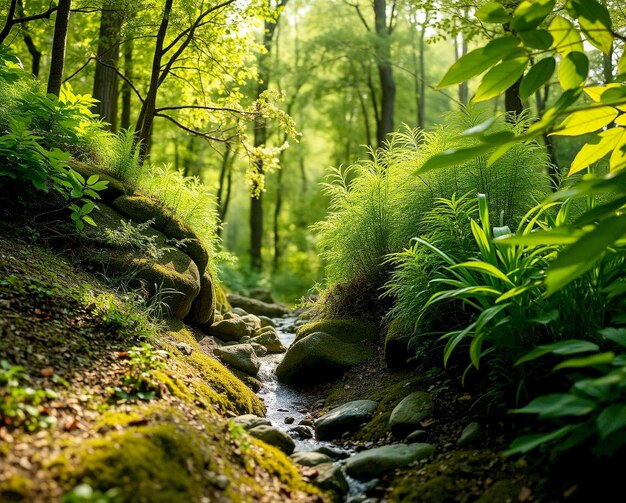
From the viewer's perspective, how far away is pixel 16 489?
6.56 ft

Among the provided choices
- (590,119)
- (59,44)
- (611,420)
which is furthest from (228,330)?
(590,119)

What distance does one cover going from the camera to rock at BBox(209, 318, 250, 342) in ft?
22.3

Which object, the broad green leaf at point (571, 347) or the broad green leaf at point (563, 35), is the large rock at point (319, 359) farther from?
the broad green leaf at point (563, 35)

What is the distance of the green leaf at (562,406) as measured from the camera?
7.54 feet

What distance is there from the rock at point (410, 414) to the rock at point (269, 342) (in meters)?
3.54

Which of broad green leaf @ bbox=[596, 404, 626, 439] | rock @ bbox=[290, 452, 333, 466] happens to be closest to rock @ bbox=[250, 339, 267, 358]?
rock @ bbox=[290, 452, 333, 466]

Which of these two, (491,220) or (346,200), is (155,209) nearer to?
(346,200)

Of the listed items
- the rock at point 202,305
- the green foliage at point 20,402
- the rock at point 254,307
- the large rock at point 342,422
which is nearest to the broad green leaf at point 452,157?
the green foliage at point 20,402

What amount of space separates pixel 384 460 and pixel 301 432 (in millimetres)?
1082

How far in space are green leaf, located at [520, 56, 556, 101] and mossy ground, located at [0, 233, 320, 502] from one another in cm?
219

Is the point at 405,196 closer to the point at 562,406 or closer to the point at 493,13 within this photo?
the point at 562,406

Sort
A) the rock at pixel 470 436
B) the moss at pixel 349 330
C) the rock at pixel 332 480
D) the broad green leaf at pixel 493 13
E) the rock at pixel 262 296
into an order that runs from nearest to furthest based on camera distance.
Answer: the broad green leaf at pixel 493 13 → the rock at pixel 332 480 → the rock at pixel 470 436 → the moss at pixel 349 330 → the rock at pixel 262 296

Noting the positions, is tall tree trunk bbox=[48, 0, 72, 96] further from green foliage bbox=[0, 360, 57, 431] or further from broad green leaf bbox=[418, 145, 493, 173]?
broad green leaf bbox=[418, 145, 493, 173]

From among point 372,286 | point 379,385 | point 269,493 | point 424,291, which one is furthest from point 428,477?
point 372,286
